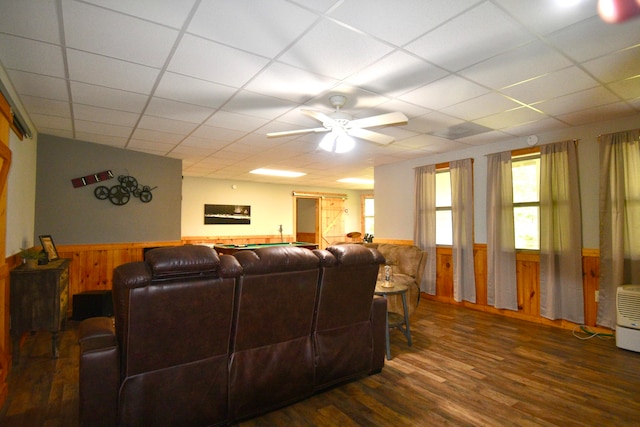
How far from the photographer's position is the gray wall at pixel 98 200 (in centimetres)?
464

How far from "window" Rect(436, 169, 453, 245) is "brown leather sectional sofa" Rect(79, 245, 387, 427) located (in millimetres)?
3727

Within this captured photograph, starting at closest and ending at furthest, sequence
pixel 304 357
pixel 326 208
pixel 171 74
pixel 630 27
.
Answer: pixel 630 27, pixel 304 357, pixel 171 74, pixel 326 208

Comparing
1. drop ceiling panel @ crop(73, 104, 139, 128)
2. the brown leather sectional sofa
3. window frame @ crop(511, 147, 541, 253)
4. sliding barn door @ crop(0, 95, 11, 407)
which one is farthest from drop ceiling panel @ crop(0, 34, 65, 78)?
window frame @ crop(511, 147, 541, 253)

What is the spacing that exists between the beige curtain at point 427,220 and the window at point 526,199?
126 cm

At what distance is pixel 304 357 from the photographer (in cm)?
229

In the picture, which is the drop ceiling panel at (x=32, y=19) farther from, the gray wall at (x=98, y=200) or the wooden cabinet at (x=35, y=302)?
the gray wall at (x=98, y=200)

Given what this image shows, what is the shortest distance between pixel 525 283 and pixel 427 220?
1.77m

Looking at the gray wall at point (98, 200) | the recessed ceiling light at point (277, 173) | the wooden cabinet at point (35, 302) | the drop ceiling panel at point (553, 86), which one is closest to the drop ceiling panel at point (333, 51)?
the drop ceiling panel at point (553, 86)

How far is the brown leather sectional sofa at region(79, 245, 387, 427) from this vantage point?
1.68m

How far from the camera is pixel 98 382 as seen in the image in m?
1.62

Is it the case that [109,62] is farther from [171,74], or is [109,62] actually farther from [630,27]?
[630,27]

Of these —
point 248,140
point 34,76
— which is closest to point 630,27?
point 248,140

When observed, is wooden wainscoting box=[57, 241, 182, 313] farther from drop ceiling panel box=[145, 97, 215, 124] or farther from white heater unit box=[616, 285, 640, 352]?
white heater unit box=[616, 285, 640, 352]

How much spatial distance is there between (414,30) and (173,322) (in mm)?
2280
